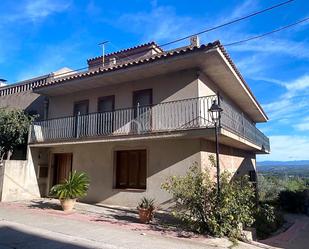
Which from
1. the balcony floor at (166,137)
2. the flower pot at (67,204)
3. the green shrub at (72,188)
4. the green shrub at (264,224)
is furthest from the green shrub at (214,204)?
the flower pot at (67,204)

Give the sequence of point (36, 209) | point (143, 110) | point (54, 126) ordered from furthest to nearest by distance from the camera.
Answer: point (54, 126) → point (143, 110) → point (36, 209)

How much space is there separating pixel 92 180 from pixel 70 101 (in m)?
4.50

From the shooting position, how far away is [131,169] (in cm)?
1388

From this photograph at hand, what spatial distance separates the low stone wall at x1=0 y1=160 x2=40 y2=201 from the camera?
14.2 m

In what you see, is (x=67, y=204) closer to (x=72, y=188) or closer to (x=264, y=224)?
(x=72, y=188)

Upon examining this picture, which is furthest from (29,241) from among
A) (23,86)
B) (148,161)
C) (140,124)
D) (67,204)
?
(23,86)

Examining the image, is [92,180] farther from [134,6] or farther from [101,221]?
[134,6]

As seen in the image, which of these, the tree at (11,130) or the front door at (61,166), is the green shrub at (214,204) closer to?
the front door at (61,166)

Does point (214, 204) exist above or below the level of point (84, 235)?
above

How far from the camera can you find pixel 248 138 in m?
16.1

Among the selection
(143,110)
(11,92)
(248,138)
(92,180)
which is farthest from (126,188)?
(11,92)

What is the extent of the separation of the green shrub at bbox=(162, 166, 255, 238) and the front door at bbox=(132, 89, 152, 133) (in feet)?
13.7

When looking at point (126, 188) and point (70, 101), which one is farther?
point (70, 101)

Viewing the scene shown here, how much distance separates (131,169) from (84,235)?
5891mm
